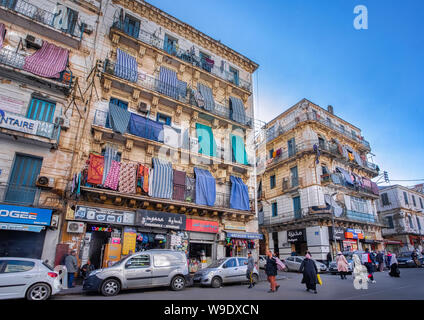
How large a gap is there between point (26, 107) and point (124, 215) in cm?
767

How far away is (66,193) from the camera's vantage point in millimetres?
12914

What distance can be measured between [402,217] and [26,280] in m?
44.9

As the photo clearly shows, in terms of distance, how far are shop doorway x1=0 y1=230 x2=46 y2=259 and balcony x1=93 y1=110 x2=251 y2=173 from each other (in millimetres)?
6224

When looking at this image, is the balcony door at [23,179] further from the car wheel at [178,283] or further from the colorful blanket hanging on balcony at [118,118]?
the car wheel at [178,283]

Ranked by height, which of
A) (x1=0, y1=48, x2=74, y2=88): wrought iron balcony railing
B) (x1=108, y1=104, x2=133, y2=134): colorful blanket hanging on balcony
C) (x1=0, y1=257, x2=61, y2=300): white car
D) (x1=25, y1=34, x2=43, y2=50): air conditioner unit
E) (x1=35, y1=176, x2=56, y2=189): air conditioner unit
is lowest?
(x1=0, y1=257, x2=61, y2=300): white car

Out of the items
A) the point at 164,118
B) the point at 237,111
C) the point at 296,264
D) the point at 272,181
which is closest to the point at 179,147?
the point at 164,118

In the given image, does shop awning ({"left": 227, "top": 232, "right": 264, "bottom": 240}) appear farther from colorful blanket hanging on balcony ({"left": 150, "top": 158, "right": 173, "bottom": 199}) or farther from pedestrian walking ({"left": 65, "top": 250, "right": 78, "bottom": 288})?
pedestrian walking ({"left": 65, "top": 250, "right": 78, "bottom": 288})

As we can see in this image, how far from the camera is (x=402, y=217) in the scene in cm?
3722

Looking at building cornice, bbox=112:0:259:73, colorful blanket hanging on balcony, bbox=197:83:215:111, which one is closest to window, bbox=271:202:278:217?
building cornice, bbox=112:0:259:73

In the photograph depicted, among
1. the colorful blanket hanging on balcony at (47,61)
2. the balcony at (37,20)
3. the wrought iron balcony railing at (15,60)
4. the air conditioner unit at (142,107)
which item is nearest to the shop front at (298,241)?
the air conditioner unit at (142,107)

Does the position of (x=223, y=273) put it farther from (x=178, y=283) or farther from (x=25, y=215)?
(x=25, y=215)

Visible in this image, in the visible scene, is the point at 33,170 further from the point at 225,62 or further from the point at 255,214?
the point at 225,62

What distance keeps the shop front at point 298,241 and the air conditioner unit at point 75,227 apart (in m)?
20.9

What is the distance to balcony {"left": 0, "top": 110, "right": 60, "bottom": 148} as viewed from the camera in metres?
12.1
